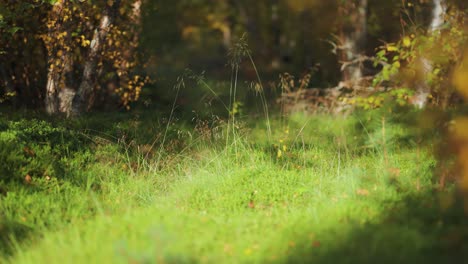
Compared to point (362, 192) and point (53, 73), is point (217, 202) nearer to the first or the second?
point (362, 192)

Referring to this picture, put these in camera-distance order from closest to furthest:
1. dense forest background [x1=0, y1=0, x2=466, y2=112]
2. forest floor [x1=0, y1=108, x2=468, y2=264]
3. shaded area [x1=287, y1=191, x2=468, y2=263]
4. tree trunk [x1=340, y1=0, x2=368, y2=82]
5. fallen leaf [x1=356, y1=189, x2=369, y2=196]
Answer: shaded area [x1=287, y1=191, x2=468, y2=263] < forest floor [x1=0, y1=108, x2=468, y2=264] < fallen leaf [x1=356, y1=189, x2=369, y2=196] < dense forest background [x1=0, y1=0, x2=466, y2=112] < tree trunk [x1=340, y1=0, x2=368, y2=82]

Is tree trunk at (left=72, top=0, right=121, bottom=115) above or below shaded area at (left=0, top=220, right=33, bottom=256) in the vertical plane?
above

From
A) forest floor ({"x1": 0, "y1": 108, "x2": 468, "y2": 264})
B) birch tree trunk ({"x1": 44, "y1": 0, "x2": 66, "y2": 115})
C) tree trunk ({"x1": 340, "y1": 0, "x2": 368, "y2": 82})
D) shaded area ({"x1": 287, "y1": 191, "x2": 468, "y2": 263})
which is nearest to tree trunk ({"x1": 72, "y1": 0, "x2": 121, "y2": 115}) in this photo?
birch tree trunk ({"x1": 44, "y1": 0, "x2": 66, "y2": 115})

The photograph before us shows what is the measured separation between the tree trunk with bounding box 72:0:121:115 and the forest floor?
3.82 feet

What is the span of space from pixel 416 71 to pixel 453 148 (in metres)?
2.25

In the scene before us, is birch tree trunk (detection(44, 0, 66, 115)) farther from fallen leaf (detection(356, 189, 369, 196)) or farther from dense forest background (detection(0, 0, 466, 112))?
fallen leaf (detection(356, 189, 369, 196))

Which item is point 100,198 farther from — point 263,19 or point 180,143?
point 263,19

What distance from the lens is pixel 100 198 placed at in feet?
17.9

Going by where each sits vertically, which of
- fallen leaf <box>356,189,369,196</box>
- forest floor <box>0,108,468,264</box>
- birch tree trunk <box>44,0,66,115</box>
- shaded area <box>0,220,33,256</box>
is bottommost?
shaded area <box>0,220,33,256</box>

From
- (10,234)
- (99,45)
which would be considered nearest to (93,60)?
(99,45)

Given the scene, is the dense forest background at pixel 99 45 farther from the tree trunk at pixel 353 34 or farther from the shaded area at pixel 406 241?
the shaded area at pixel 406 241

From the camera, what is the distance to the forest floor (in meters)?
3.75

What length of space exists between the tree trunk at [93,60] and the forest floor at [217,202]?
1.17 metres

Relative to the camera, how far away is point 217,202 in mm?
5125
